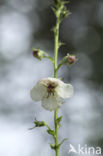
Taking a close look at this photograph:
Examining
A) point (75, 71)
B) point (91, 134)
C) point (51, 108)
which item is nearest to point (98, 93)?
point (75, 71)

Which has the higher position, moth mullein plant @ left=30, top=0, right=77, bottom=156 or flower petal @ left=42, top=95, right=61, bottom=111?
moth mullein plant @ left=30, top=0, right=77, bottom=156

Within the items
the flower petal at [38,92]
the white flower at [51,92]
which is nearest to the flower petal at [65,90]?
the white flower at [51,92]

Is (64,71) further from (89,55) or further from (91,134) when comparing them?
(91,134)

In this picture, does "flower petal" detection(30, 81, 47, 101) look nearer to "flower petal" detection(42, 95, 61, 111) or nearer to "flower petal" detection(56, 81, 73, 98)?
"flower petal" detection(42, 95, 61, 111)

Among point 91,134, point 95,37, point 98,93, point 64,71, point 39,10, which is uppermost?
point 39,10

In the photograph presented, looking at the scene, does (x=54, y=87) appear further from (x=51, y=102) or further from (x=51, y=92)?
(x=51, y=102)

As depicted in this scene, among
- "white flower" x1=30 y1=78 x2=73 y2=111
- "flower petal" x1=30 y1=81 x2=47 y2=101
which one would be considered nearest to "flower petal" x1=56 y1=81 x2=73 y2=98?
"white flower" x1=30 y1=78 x2=73 y2=111

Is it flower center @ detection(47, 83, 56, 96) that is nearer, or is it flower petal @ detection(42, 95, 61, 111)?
flower petal @ detection(42, 95, 61, 111)

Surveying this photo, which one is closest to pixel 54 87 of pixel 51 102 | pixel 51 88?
pixel 51 88
